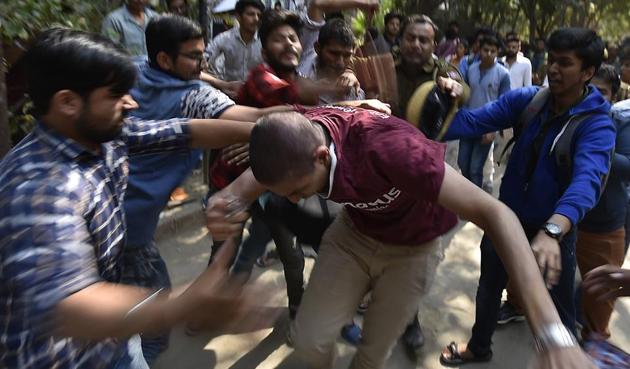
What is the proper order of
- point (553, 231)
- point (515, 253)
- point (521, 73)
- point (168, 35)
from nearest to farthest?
point (515, 253), point (553, 231), point (168, 35), point (521, 73)

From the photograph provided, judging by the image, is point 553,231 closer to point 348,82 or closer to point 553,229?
point 553,229

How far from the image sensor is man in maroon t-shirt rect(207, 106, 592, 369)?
152 cm

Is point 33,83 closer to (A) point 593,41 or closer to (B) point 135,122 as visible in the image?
(B) point 135,122

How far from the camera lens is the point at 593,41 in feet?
7.51

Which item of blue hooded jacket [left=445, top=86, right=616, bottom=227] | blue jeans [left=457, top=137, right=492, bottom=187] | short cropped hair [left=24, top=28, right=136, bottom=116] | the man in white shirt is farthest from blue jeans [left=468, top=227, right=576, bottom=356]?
the man in white shirt

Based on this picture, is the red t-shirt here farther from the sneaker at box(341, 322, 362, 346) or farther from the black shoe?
the black shoe

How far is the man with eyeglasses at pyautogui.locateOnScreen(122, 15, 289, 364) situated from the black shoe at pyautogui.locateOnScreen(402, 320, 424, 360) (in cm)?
138

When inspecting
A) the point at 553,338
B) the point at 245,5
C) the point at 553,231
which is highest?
the point at 245,5

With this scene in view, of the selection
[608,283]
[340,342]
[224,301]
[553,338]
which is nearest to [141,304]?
[224,301]

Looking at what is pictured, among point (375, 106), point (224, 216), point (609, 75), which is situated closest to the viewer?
point (224, 216)

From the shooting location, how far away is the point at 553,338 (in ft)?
4.33

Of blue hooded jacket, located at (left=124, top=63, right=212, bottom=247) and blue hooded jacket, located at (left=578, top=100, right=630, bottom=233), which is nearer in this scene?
blue hooded jacket, located at (left=124, top=63, right=212, bottom=247)

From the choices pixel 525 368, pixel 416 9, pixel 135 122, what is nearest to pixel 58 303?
pixel 135 122

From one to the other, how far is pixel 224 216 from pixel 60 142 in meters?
0.59
